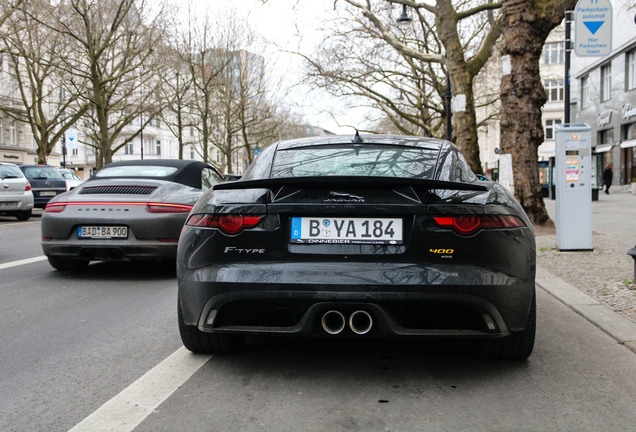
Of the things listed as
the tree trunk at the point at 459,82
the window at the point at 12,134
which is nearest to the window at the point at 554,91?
the window at the point at 12,134

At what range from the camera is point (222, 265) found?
3391 mm

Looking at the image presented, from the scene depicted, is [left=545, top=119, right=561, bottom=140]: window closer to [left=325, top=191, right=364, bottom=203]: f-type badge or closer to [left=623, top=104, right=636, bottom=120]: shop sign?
[left=623, top=104, right=636, bottom=120]: shop sign

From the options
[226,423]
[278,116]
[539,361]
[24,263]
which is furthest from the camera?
[278,116]

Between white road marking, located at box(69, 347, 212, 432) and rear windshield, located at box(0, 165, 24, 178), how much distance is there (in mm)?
14799

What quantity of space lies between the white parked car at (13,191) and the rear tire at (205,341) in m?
14.7

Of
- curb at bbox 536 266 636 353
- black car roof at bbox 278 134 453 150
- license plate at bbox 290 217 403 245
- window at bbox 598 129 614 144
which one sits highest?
window at bbox 598 129 614 144

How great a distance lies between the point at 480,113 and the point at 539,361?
222 ft

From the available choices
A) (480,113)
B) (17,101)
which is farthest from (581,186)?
(480,113)

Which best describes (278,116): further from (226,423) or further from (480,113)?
(226,423)

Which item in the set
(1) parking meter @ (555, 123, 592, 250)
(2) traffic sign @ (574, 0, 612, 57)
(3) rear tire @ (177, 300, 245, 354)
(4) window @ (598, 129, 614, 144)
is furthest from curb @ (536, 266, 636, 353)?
(4) window @ (598, 129, 614, 144)

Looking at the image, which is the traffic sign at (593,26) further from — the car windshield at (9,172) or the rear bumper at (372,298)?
the car windshield at (9,172)

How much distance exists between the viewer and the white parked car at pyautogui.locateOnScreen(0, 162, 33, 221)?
1659 centimetres

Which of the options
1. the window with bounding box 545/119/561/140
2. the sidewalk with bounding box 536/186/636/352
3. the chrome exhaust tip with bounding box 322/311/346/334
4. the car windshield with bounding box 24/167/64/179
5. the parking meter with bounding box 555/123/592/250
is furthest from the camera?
the window with bounding box 545/119/561/140

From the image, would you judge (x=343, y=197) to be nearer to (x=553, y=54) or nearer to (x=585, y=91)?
(x=585, y=91)
